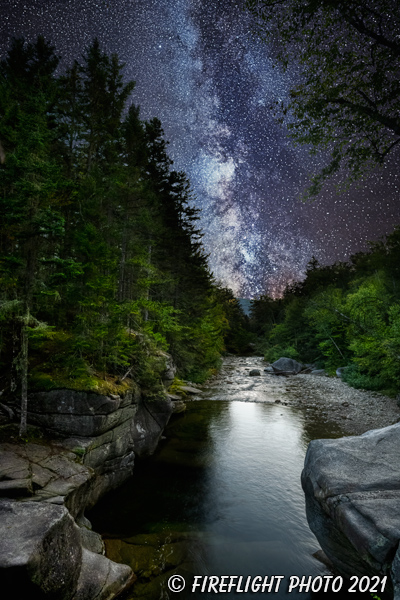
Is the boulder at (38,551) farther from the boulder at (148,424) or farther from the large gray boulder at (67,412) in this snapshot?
the boulder at (148,424)

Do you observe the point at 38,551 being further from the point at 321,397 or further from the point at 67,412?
the point at 321,397

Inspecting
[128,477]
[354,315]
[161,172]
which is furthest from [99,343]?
[354,315]

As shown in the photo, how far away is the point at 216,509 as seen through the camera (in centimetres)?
869

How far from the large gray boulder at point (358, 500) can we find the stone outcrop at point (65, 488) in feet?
13.7

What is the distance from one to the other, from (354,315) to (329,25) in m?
20.6

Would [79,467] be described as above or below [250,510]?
above

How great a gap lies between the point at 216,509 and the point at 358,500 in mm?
5672

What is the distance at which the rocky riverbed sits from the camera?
1622 centimetres

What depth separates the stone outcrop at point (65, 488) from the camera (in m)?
4.02

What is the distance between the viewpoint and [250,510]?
862cm

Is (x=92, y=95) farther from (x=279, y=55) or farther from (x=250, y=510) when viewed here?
(x=250, y=510)

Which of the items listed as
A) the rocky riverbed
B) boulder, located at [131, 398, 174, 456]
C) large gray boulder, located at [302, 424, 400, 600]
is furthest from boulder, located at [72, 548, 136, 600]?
the rocky riverbed

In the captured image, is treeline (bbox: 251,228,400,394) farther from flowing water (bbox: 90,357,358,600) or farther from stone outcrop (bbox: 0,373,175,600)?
stone outcrop (bbox: 0,373,175,600)

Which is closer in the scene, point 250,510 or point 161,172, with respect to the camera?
point 250,510
